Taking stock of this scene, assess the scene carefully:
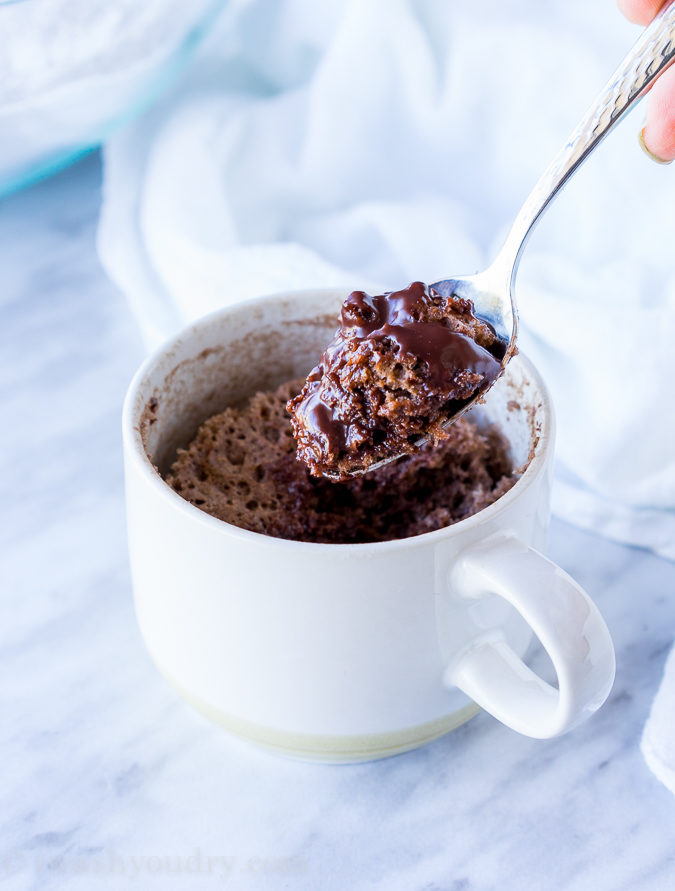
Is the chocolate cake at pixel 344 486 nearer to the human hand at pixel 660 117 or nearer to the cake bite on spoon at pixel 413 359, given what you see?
the cake bite on spoon at pixel 413 359

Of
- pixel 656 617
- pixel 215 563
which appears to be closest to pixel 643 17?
pixel 656 617

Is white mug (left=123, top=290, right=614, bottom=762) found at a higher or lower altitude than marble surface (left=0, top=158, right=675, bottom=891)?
higher

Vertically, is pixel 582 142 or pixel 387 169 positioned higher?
pixel 582 142

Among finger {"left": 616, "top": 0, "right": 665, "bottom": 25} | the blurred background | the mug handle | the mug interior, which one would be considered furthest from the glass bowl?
the mug handle

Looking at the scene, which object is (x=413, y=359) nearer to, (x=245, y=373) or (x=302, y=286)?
(x=245, y=373)

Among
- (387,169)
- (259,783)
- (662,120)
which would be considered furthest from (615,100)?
(387,169)

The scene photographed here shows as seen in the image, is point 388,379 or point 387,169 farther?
point 387,169

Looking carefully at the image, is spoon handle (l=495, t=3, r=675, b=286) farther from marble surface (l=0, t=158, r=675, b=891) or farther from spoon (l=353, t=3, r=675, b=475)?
marble surface (l=0, t=158, r=675, b=891)
